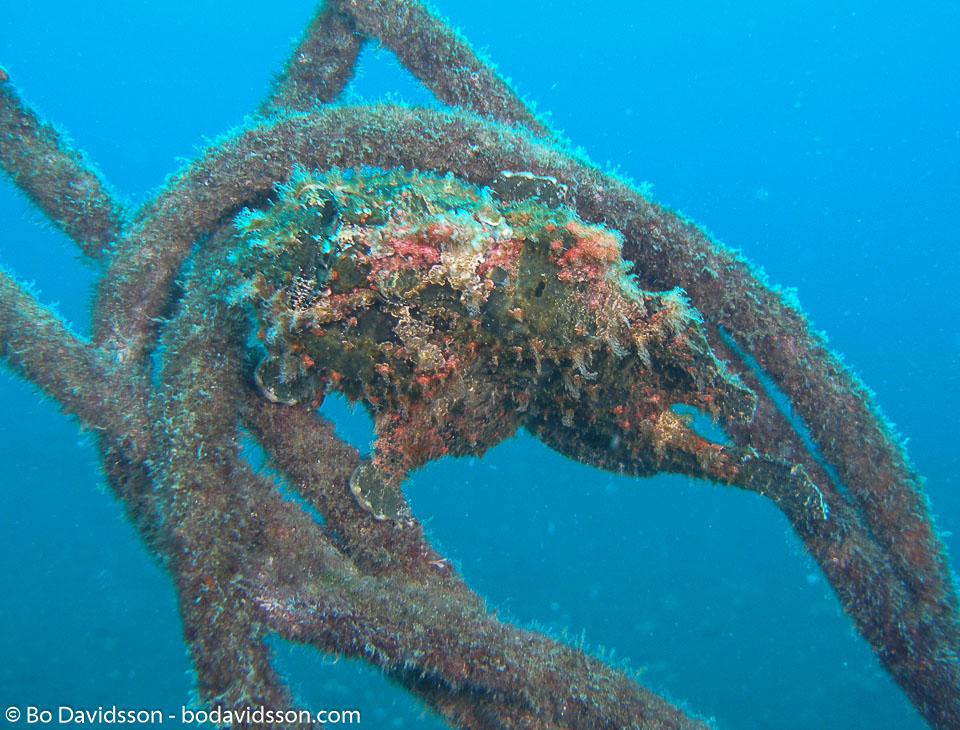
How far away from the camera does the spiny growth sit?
246 cm

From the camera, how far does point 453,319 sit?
2551mm

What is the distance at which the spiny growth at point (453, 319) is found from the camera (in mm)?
2457

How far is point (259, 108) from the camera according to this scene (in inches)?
154

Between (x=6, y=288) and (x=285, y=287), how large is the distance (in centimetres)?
159

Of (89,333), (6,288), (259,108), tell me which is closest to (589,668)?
(89,333)

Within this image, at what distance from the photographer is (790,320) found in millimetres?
3039

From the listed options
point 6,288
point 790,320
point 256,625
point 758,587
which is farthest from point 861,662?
point 6,288

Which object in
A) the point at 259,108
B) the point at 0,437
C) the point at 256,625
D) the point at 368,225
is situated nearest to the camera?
the point at 256,625

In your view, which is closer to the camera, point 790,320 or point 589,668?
point 589,668

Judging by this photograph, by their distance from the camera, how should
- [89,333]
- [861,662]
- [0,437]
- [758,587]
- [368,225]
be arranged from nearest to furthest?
[368,225] < [89,333] < [861,662] < [758,587] < [0,437]

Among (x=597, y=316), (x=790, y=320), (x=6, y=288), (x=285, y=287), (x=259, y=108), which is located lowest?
(x=6, y=288)

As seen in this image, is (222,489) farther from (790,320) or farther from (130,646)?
(130,646)

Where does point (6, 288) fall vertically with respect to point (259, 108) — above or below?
below

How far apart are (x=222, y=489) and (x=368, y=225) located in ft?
4.83
